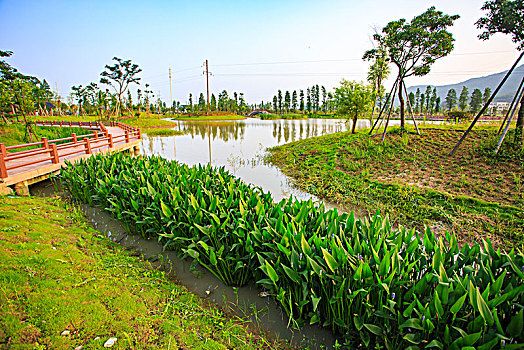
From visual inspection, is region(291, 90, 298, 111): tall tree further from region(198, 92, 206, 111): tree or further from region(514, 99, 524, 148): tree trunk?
region(514, 99, 524, 148): tree trunk

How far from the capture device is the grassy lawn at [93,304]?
7.19 ft

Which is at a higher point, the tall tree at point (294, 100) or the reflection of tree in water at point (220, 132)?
the tall tree at point (294, 100)

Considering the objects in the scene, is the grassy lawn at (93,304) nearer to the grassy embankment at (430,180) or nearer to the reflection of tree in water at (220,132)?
the grassy embankment at (430,180)

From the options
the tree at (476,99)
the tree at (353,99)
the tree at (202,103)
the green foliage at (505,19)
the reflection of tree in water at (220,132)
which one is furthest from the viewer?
the tree at (202,103)

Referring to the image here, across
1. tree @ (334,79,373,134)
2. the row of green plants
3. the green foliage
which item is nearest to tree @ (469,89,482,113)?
tree @ (334,79,373,134)

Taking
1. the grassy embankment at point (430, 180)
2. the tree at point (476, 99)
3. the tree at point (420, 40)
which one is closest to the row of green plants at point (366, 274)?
the grassy embankment at point (430, 180)

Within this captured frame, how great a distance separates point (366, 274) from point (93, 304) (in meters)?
2.76

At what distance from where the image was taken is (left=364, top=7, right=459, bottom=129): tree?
32.6 ft

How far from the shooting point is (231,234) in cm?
339

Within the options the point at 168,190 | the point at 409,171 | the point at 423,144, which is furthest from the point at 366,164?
the point at 168,190

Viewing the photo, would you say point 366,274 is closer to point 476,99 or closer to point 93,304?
point 93,304

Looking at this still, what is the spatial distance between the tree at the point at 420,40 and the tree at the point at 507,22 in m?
2.02

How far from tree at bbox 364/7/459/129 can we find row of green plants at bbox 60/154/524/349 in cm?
1052

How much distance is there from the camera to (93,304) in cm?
256
